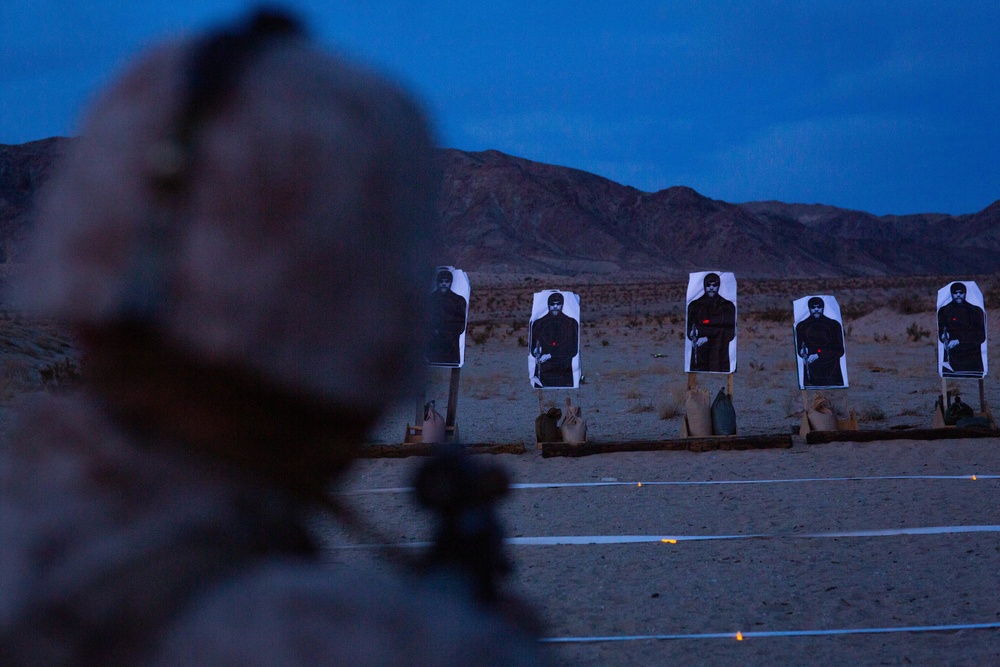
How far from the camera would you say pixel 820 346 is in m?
10.1

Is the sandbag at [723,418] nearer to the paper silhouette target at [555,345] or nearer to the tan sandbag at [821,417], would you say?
the tan sandbag at [821,417]

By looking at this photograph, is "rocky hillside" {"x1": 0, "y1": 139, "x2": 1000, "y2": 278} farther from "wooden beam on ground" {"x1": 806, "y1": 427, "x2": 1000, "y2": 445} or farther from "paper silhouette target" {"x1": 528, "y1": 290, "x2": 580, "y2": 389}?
"wooden beam on ground" {"x1": 806, "y1": 427, "x2": 1000, "y2": 445}

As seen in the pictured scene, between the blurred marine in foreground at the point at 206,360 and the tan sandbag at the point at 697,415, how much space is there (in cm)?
886

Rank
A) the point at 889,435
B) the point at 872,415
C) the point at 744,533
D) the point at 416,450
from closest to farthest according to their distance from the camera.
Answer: the point at 744,533 → the point at 416,450 → the point at 889,435 → the point at 872,415

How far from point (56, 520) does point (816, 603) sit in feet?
16.1

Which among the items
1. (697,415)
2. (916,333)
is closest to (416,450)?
(697,415)

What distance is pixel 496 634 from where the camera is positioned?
505 mm

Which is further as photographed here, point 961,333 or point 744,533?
point 961,333

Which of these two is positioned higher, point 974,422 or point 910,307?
point 910,307

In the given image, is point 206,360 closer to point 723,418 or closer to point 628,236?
point 723,418

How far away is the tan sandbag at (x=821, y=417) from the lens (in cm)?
935

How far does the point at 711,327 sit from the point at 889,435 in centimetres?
222

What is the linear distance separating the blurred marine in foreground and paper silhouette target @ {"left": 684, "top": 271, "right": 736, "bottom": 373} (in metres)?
9.47

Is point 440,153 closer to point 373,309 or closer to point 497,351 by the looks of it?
point 373,309
